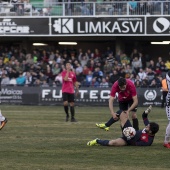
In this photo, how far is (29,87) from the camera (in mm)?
33844

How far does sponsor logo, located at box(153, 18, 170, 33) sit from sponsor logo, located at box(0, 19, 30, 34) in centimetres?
722

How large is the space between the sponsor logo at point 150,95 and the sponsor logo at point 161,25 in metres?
5.33

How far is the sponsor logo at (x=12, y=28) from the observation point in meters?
38.3

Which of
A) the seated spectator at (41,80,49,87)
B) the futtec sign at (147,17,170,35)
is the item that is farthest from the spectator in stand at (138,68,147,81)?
the seated spectator at (41,80,49,87)

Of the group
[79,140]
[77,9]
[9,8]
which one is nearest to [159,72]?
[77,9]

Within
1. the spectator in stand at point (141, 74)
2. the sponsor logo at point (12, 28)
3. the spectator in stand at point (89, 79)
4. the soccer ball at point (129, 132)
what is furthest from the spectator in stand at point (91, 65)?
the soccer ball at point (129, 132)

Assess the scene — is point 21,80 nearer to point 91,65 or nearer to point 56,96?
point 56,96

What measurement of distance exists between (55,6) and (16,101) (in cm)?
700

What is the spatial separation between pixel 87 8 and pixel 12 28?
4401 millimetres

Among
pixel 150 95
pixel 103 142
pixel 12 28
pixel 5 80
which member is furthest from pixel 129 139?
pixel 12 28

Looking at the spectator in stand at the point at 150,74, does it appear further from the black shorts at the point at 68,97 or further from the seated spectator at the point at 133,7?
Result: the black shorts at the point at 68,97

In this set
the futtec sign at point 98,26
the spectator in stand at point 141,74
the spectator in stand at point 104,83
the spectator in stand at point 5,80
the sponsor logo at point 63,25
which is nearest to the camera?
the spectator in stand at point 104,83

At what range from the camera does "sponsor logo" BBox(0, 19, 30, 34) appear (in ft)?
126

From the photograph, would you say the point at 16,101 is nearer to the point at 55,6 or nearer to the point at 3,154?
the point at 55,6
